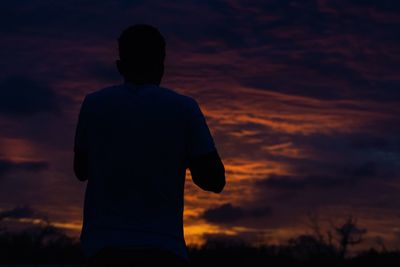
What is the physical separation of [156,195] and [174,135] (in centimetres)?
29

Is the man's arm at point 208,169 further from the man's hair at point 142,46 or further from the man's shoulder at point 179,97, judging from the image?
the man's hair at point 142,46

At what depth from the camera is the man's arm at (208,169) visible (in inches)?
161

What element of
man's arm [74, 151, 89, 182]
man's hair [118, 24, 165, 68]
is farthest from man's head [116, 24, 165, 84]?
man's arm [74, 151, 89, 182]

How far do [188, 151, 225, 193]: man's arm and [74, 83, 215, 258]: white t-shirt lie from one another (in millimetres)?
35

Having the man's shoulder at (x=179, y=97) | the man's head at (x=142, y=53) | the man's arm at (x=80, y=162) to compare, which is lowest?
the man's arm at (x=80, y=162)

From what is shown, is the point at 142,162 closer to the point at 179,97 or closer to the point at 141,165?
the point at 141,165

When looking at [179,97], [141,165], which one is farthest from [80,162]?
[179,97]

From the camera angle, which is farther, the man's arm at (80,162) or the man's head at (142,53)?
the man's arm at (80,162)

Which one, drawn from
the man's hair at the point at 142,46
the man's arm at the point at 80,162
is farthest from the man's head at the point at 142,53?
the man's arm at the point at 80,162

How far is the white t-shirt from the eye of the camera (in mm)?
3996

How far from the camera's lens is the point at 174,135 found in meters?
4.07

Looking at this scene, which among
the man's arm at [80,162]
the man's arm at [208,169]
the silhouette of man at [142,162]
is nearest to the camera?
the silhouette of man at [142,162]

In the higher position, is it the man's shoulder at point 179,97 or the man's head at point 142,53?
the man's head at point 142,53

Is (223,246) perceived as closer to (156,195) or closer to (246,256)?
(246,256)
